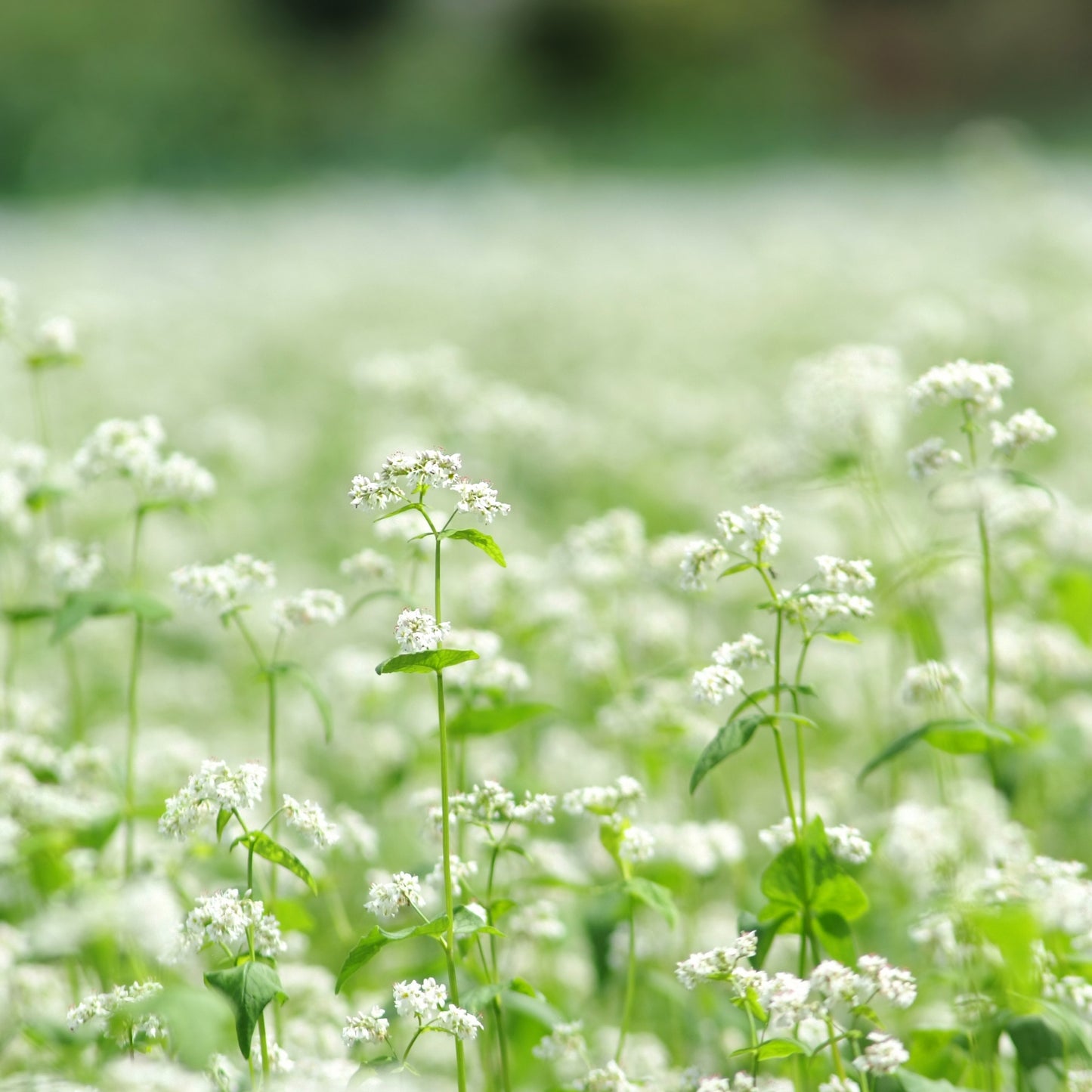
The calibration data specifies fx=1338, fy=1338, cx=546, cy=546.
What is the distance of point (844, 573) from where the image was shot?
311cm

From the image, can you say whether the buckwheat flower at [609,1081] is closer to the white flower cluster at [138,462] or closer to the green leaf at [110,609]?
the green leaf at [110,609]

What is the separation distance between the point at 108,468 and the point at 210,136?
38475 mm

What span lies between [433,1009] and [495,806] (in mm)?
521

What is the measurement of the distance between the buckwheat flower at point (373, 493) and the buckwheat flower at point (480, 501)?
14 centimetres

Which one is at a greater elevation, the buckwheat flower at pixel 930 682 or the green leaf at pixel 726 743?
the buckwheat flower at pixel 930 682

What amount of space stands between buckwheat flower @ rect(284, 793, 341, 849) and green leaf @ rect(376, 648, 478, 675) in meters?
0.36

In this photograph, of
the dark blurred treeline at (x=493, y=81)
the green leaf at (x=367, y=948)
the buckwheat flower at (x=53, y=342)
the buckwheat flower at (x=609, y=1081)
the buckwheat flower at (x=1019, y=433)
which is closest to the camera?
the green leaf at (x=367, y=948)

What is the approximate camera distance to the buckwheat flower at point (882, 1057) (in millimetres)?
2527

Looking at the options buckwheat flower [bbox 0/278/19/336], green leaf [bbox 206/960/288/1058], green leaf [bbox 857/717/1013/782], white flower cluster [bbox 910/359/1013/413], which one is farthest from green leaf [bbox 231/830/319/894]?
buckwheat flower [bbox 0/278/19/336]

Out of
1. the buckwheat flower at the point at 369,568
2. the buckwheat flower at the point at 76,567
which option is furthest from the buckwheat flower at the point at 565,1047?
the buckwheat flower at the point at 76,567

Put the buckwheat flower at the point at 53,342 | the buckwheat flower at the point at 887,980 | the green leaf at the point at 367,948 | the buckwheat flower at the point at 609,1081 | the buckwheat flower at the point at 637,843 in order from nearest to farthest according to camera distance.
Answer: the buckwheat flower at the point at 887,980 < the green leaf at the point at 367,948 < the buckwheat flower at the point at 609,1081 < the buckwheat flower at the point at 637,843 < the buckwheat flower at the point at 53,342

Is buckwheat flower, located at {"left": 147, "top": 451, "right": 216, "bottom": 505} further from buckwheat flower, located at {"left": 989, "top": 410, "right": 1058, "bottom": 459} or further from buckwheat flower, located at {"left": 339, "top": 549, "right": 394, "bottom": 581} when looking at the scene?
Result: buckwheat flower, located at {"left": 989, "top": 410, "right": 1058, "bottom": 459}

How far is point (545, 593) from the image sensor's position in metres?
5.32

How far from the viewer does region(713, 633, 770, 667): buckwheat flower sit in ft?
10.2
